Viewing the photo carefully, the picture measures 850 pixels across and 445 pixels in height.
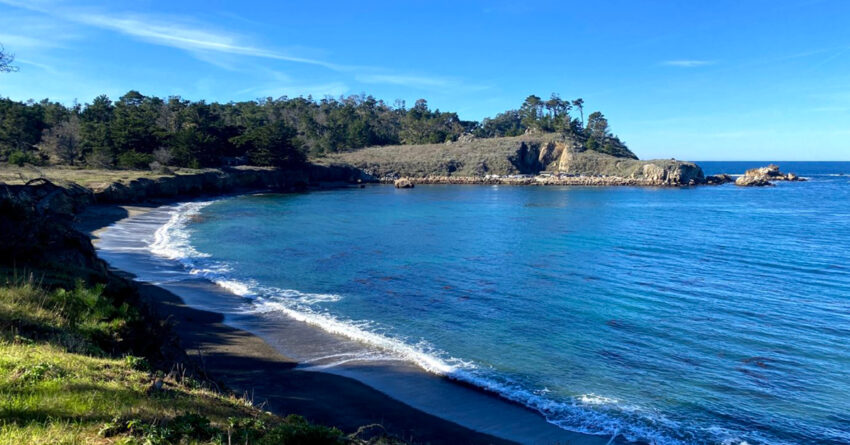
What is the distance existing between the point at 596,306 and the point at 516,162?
324 feet

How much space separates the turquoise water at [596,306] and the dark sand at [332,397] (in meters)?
0.69

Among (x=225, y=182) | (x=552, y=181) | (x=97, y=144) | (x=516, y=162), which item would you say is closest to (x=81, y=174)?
(x=97, y=144)

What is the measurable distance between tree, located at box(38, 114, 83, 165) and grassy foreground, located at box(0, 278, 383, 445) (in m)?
69.0

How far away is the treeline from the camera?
65562 mm

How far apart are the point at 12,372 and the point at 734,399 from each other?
44.8 feet

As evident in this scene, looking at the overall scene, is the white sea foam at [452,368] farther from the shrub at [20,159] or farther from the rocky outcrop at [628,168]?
the rocky outcrop at [628,168]

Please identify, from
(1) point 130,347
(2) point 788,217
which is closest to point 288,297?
(1) point 130,347

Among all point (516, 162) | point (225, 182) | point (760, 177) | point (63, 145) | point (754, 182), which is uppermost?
point (516, 162)

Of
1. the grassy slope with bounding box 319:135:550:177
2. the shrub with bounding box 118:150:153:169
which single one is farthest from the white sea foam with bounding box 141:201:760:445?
the grassy slope with bounding box 319:135:550:177

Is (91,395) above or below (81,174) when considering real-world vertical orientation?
below

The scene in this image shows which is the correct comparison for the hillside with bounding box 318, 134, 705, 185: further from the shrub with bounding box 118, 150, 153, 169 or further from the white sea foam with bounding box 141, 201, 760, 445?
the white sea foam with bounding box 141, 201, 760, 445

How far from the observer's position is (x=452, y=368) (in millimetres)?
13133

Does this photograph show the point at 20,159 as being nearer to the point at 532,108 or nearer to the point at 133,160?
the point at 133,160

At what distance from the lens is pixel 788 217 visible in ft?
160
